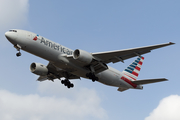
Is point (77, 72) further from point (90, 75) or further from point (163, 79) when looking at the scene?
point (163, 79)

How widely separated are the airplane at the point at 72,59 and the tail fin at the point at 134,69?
5.97 feet

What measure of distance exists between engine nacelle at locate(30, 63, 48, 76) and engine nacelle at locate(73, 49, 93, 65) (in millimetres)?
6157

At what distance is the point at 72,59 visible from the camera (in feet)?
90.3

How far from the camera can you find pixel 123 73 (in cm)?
3525

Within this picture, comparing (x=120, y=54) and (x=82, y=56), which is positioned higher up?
(x=120, y=54)

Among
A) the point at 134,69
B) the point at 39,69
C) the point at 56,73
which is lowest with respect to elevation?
the point at 56,73

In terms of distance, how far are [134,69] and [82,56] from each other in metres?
12.5

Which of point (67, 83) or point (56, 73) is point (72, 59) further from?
point (67, 83)

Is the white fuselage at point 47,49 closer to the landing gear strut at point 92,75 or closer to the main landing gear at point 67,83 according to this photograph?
the landing gear strut at point 92,75

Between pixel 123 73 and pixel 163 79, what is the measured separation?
678 cm

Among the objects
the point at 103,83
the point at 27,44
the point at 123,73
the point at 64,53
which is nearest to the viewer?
the point at 27,44

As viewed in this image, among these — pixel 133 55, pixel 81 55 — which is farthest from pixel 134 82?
pixel 81 55

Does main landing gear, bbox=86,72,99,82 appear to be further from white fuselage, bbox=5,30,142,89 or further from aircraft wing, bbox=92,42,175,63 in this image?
aircraft wing, bbox=92,42,175,63

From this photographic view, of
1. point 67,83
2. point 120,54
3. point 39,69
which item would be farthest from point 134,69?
point 39,69
